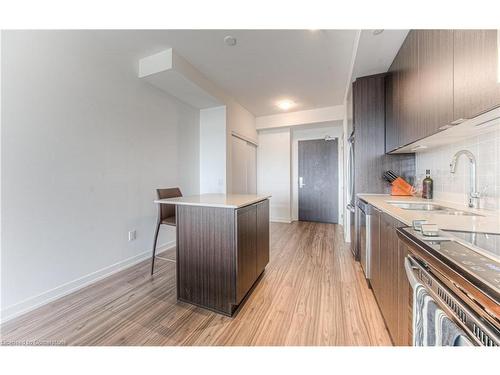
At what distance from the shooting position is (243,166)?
4.30 meters

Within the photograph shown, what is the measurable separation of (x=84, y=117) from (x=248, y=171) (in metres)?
3.06

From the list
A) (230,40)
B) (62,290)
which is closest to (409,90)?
(230,40)

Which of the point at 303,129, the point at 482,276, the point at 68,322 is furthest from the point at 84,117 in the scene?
the point at 303,129

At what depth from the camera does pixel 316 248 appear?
10.1 feet

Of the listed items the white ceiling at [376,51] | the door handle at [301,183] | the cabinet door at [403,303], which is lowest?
the cabinet door at [403,303]

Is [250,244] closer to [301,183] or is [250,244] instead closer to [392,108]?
[392,108]

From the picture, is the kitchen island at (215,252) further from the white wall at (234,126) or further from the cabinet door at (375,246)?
the white wall at (234,126)

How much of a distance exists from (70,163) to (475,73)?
9.64ft

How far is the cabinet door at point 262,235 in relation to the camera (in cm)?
200

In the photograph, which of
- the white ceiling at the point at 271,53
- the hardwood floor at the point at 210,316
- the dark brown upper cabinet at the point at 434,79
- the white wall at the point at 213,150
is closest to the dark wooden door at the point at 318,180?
the white ceiling at the point at 271,53

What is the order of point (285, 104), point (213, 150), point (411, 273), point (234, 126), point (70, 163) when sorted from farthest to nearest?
point (285, 104) < point (234, 126) < point (213, 150) < point (70, 163) < point (411, 273)

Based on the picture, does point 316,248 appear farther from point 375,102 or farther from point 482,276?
point 482,276

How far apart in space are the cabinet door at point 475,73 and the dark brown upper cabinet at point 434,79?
0.22 feet
